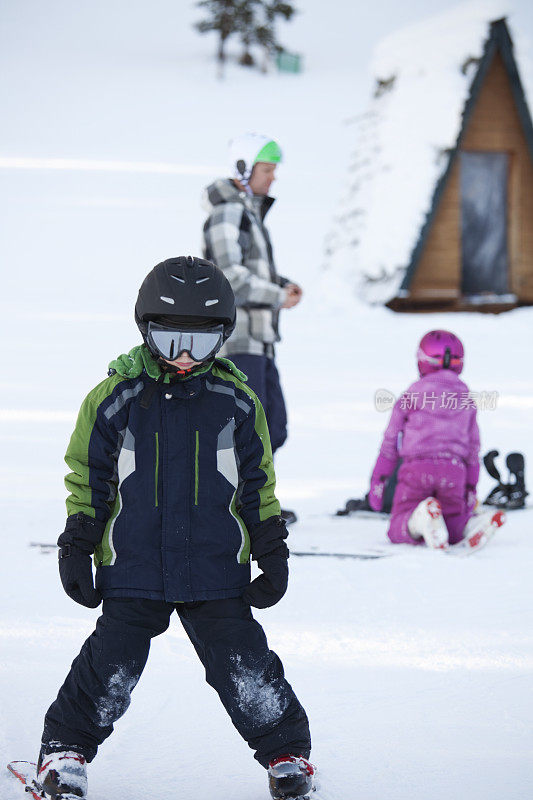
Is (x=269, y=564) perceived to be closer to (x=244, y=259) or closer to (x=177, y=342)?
(x=177, y=342)

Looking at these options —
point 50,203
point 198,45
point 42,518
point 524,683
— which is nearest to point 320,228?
point 50,203

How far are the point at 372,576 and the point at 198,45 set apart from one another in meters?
31.9

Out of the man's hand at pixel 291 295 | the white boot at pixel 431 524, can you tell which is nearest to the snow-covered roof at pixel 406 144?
the man's hand at pixel 291 295

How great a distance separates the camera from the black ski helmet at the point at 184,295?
2.10 m

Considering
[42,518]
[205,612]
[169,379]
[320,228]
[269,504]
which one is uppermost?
[320,228]

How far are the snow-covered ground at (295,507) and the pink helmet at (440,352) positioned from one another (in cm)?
85

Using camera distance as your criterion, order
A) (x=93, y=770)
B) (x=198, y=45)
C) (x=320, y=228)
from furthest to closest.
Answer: (x=198, y=45) → (x=320, y=228) → (x=93, y=770)

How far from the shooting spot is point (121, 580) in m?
2.06

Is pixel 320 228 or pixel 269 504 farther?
pixel 320 228

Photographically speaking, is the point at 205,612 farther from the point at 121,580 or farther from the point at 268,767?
the point at 268,767

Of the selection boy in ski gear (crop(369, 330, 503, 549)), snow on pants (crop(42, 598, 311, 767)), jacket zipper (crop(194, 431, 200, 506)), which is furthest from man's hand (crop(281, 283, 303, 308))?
snow on pants (crop(42, 598, 311, 767))

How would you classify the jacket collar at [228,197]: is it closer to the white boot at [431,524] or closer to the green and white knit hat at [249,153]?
the green and white knit hat at [249,153]

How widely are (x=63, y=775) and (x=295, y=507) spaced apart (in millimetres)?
3545

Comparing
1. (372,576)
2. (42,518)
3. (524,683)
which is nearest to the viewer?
(524,683)
